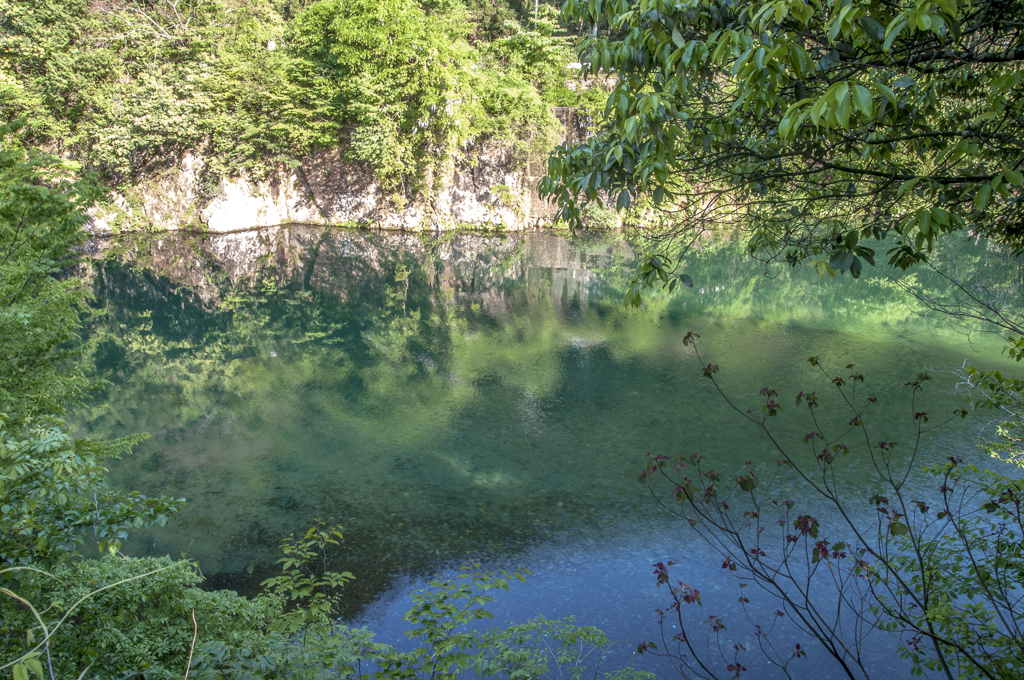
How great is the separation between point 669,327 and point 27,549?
1154cm

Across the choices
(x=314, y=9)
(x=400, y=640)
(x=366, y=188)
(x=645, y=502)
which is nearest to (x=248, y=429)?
(x=400, y=640)

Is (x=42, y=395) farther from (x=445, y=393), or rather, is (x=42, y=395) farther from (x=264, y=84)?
(x=264, y=84)

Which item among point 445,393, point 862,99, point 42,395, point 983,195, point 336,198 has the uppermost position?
point 862,99

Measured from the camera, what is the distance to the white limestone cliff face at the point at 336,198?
22391mm

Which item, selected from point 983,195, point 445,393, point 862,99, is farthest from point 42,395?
point 983,195

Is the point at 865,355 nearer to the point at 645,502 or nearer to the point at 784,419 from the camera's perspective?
the point at 784,419

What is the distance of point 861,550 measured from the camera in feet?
10.3

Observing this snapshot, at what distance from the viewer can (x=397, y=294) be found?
51.8 feet

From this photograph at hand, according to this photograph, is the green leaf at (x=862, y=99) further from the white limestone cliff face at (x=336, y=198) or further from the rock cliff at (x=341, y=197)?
the white limestone cliff face at (x=336, y=198)

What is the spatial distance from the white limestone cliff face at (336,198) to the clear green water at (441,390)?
16.8 ft

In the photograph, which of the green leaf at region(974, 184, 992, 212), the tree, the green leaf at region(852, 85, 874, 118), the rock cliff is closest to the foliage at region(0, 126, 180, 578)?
the tree

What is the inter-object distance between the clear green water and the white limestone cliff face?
513 centimetres

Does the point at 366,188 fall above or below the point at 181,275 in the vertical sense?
above

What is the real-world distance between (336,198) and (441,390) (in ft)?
57.8
